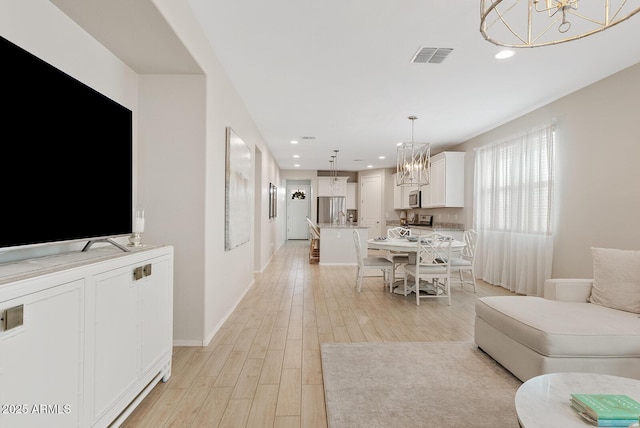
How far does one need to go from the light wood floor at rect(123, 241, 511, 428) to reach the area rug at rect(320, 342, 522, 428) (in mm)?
Result: 147

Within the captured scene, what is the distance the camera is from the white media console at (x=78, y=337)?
3.51 feet

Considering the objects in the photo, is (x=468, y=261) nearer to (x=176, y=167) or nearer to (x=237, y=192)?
(x=237, y=192)

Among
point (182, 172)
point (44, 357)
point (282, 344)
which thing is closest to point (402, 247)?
point (282, 344)

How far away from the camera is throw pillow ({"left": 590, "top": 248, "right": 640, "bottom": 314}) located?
7.98ft

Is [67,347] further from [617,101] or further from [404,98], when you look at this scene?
[617,101]

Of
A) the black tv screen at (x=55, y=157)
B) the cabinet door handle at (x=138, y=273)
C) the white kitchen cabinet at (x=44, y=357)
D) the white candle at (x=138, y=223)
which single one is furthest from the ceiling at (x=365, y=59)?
the white kitchen cabinet at (x=44, y=357)

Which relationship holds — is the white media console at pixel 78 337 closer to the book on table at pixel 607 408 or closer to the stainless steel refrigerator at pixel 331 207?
the book on table at pixel 607 408

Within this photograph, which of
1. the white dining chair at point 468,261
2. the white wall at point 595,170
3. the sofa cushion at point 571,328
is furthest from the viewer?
the white dining chair at point 468,261

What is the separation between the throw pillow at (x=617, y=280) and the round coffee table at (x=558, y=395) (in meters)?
1.24

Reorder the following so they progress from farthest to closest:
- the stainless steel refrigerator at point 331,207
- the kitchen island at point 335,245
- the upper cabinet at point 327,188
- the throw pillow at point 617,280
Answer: the stainless steel refrigerator at point 331,207
the upper cabinet at point 327,188
the kitchen island at point 335,245
the throw pillow at point 617,280

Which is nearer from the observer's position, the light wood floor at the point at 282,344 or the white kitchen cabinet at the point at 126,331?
the white kitchen cabinet at the point at 126,331

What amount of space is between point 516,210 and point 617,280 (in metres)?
2.46

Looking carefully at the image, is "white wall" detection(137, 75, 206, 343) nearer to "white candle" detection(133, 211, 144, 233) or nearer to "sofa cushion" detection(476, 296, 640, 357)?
"white candle" detection(133, 211, 144, 233)

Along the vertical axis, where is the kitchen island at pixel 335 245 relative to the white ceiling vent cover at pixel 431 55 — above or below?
below
